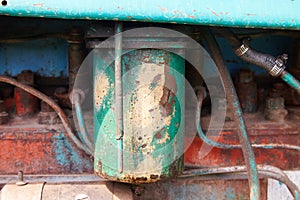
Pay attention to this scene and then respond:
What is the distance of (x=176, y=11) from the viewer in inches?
37.2

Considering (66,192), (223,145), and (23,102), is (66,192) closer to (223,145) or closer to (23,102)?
(23,102)

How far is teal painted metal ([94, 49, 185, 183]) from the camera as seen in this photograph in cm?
107

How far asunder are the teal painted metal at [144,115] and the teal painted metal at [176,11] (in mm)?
151

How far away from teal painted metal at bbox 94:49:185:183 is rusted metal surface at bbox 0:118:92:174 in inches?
8.9

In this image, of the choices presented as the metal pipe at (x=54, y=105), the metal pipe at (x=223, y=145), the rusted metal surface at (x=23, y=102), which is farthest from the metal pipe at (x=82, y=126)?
the metal pipe at (x=223, y=145)

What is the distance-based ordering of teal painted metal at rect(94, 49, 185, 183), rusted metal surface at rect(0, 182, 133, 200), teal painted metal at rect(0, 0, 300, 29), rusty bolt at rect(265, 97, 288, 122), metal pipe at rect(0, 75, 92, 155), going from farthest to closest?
rusty bolt at rect(265, 97, 288, 122), metal pipe at rect(0, 75, 92, 155), rusted metal surface at rect(0, 182, 133, 200), teal painted metal at rect(94, 49, 185, 183), teal painted metal at rect(0, 0, 300, 29)

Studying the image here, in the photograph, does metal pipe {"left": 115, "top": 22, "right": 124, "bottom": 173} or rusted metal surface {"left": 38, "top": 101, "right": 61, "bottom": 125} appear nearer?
metal pipe {"left": 115, "top": 22, "right": 124, "bottom": 173}

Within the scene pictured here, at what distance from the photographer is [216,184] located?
1.38 meters

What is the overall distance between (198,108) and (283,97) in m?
0.40

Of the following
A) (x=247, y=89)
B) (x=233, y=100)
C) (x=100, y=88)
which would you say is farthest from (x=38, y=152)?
(x=247, y=89)

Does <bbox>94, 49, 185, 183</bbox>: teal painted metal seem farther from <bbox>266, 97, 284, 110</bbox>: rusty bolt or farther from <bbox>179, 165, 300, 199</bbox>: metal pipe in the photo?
<bbox>266, 97, 284, 110</bbox>: rusty bolt

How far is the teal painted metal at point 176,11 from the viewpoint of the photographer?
93cm

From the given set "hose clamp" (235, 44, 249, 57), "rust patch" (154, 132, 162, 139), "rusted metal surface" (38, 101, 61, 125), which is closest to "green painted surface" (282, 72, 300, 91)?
"hose clamp" (235, 44, 249, 57)

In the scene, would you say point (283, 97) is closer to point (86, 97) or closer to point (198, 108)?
point (198, 108)
